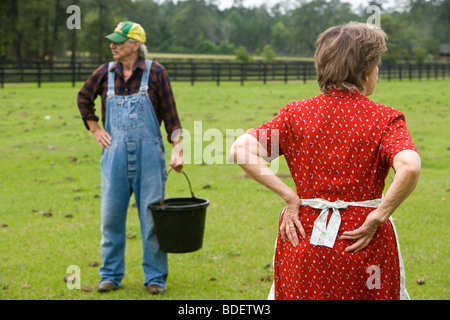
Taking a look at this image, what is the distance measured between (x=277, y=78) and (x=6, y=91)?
16.5 m

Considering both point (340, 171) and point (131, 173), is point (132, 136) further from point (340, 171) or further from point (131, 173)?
point (340, 171)

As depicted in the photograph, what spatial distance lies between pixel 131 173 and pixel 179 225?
58 cm

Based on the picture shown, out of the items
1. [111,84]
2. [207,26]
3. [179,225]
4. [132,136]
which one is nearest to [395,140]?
[179,225]

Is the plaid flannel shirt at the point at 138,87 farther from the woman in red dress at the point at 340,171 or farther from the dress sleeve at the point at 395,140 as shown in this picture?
the dress sleeve at the point at 395,140

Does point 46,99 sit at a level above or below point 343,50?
below

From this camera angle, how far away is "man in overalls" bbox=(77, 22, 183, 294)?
489cm

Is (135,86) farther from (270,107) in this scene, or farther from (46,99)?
(46,99)

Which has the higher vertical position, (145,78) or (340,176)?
(145,78)

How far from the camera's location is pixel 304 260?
8.59 feet

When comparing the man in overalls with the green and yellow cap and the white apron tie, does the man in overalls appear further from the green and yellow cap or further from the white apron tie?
the white apron tie

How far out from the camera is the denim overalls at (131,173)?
4879 millimetres

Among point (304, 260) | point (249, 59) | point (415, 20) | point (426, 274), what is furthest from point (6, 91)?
point (415, 20)

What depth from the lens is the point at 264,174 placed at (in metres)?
2.60

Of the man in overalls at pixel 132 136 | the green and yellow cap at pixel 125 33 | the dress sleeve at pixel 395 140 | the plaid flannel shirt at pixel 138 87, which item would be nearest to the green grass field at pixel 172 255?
the man in overalls at pixel 132 136
